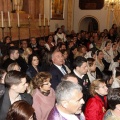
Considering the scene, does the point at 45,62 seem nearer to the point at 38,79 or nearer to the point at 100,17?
the point at 38,79

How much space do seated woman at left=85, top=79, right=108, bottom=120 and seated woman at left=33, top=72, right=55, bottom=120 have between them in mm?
537

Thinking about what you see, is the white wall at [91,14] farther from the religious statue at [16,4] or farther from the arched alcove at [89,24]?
the religious statue at [16,4]

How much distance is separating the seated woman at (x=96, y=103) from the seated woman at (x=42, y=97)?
54cm

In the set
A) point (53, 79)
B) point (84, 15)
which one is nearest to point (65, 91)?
point (53, 79)

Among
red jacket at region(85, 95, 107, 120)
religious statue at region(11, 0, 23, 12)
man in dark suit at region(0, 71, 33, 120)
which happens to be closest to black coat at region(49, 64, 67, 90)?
red jacket at region(85, 95, 107, 120)

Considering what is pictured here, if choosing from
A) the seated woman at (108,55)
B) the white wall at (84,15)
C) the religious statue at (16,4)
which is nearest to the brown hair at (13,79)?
the seated woman at (108,55)

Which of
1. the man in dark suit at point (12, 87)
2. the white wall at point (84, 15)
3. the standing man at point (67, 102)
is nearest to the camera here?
the standing man at point (67, 102)

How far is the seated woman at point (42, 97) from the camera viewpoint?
A: 303 cm

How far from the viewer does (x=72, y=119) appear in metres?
2.18

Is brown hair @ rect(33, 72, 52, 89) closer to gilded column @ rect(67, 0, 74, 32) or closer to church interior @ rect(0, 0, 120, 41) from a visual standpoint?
church interior @ rect(0, 0, 120, 41)

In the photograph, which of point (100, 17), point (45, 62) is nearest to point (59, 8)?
Answer: point (100, 17)

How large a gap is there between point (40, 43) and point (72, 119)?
6.44 m

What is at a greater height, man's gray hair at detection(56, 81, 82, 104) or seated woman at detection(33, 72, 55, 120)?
man's gray hair at detection(56, 81, 82, 104)

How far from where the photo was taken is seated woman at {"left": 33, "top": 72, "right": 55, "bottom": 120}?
9.94 ft
